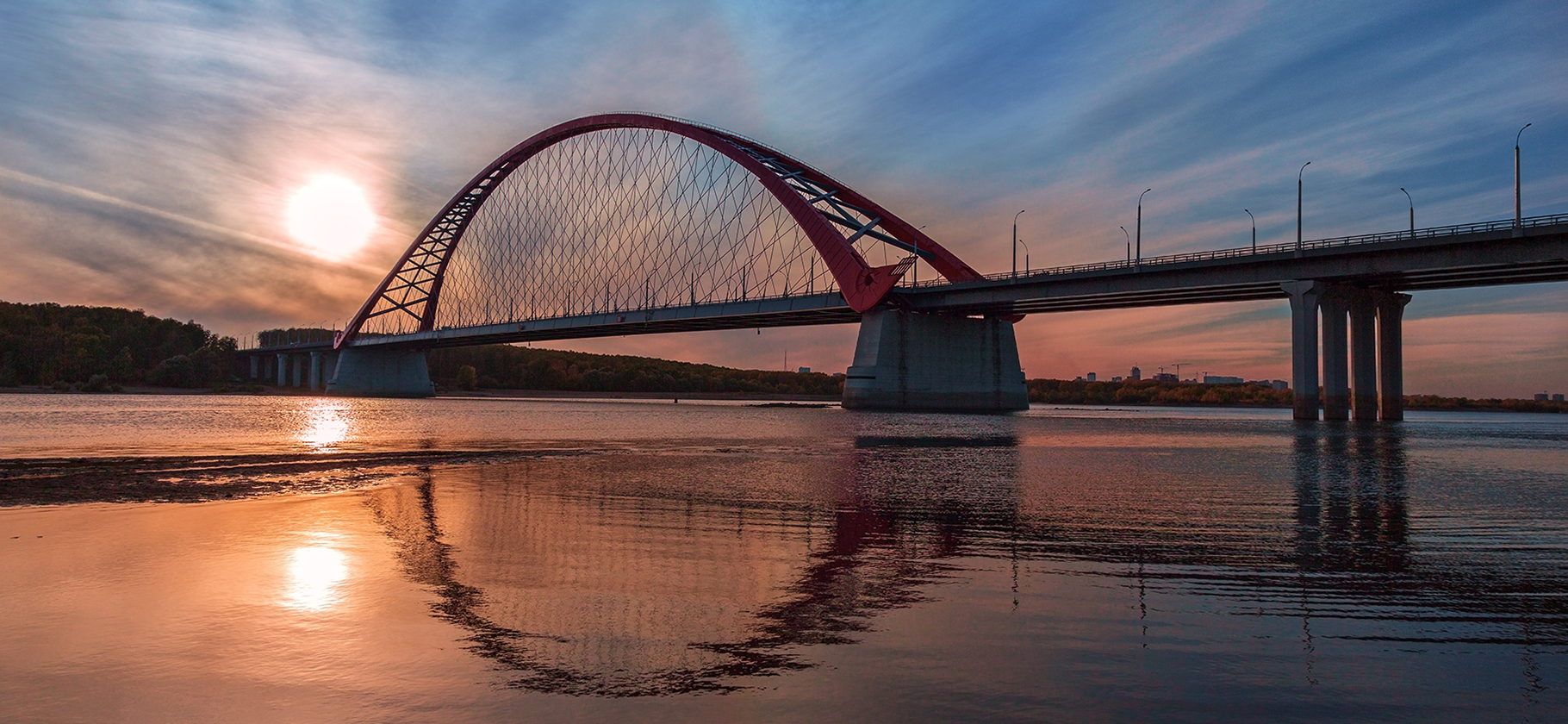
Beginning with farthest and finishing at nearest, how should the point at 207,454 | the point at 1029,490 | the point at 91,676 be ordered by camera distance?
the point at 207,454, the point at 1029,490, the point at 91,676

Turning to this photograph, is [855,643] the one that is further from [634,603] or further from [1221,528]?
[1221,528]

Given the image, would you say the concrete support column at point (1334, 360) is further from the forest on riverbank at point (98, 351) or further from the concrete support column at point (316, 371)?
the forest on riverbank at point (98, 351)

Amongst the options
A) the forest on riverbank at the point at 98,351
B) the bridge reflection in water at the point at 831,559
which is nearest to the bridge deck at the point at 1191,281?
the bridge reflection in water at the point at 831,559

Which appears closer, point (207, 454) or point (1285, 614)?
point (1285, 614)

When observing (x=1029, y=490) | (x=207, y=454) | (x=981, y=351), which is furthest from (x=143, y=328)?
(x=1029, y=490)

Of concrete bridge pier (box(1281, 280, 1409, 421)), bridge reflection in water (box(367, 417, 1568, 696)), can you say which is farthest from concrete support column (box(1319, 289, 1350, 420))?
bridge reflection in water (box(367, 417, 1568, 696))

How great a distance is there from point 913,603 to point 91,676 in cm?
465

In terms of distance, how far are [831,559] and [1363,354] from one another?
5769 centimetres

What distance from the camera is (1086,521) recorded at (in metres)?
10.5

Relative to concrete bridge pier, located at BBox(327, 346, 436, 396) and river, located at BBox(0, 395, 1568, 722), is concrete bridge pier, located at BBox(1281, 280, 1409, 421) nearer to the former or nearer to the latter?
river, located at BBox(0, 395, 1568, 722)

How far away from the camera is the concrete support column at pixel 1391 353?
55.3 meters

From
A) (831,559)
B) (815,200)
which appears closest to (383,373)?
(815,200)

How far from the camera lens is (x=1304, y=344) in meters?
50.7

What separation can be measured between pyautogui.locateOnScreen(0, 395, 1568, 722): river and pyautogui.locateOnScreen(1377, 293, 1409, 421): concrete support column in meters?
48.3
